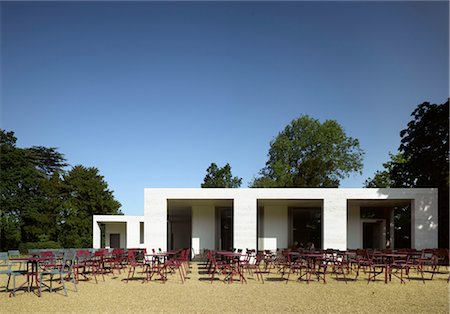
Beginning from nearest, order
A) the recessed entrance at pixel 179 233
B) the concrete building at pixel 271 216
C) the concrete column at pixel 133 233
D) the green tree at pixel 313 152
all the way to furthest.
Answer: the concrete building at pixel 271 216
the concrete column at pixel 133 233
the recessed entrance at pixel 179 233
the green tree at pixel 313 152

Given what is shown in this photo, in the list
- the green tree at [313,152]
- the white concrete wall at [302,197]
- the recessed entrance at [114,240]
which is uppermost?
the green tree at [313,152]

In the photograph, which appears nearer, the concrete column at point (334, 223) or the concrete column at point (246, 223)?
the concrete column at point (334, 223)

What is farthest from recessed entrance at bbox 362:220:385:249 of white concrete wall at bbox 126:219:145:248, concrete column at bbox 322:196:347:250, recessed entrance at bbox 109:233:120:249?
recessed entrance at bbox 109:233:120:249

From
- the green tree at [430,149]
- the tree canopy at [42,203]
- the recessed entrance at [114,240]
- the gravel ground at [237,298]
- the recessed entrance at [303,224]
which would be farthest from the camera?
the tree canopy at [42,203]

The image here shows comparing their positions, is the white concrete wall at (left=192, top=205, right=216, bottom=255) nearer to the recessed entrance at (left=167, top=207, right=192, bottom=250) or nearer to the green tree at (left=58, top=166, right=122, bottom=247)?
the recessed entrance at (left=167, top=207, right=192, bottom=250)

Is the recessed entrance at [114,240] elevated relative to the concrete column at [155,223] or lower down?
lower down

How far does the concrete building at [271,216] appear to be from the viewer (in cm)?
2072

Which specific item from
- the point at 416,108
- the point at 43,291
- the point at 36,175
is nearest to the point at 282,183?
the point at 416,108

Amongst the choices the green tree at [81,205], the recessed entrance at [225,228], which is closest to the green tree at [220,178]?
the green tree at [81,205]

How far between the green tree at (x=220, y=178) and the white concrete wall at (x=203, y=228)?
3207 cm

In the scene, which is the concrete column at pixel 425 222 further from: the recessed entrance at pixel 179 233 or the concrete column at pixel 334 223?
the recessed entrance at pixel 179 233

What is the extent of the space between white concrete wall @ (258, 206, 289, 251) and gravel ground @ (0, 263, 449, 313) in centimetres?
969

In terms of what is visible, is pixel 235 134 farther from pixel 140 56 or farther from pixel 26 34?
pixel 26 34

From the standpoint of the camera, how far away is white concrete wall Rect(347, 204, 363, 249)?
961 inches
